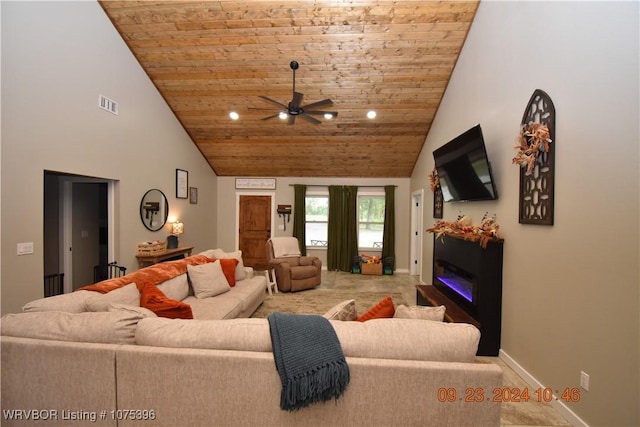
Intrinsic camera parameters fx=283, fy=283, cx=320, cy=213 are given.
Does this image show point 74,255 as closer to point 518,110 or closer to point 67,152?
point 67,152

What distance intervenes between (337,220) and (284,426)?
560 centimetres

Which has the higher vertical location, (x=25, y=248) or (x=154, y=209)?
(x=154, y=209)

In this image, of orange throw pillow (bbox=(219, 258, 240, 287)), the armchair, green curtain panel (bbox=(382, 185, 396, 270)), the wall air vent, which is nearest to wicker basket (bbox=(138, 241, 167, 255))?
orange throw pillow (bbox=(219, 258, 240, 287))

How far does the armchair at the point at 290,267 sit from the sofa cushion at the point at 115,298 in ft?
8.85

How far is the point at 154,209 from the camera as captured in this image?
4.79 meters

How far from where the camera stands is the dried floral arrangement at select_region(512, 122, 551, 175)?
7.08 ft

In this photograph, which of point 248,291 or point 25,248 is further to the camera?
point 248,291

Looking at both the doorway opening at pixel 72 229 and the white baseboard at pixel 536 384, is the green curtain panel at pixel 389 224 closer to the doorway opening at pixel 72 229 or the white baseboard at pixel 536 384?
the white baseboard at pixel 536 384

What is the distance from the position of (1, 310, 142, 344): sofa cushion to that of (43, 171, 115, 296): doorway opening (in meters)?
2.84

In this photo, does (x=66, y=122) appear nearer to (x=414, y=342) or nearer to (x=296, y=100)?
(x=296, y=100)

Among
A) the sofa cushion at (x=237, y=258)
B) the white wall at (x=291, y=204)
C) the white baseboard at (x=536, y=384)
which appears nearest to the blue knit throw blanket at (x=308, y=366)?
the white baseboard at (x=536, y=384)

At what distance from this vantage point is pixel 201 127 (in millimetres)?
5551

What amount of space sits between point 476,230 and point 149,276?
3.38 meters

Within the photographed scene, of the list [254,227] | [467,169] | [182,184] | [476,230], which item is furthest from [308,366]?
[254,227]
